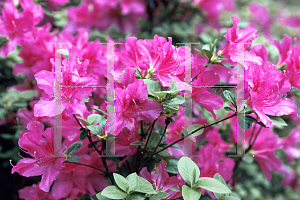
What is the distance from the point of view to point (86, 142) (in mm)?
919

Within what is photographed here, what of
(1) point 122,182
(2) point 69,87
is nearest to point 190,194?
(1) point 122,182

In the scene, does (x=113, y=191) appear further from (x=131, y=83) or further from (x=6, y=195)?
(x=6, y=195)

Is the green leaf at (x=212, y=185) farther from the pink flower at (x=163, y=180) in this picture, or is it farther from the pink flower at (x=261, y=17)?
the pink flower at (x=261, y=17)

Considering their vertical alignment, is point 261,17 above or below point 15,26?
above

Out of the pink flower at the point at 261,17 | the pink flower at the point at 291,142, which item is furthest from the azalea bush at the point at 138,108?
the pink flower at the point at 261,17

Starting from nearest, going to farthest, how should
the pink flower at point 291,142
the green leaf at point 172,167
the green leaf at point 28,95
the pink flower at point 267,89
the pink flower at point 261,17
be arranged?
the pink flower at point 267,89 < the green leaf at point 172,167 < the green leaf at point 28,95 < the pink flower at point 291,142 < the pink flower at point 261,17

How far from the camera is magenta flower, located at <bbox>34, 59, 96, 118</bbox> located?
0.71 metres

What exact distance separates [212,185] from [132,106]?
0.92 ft

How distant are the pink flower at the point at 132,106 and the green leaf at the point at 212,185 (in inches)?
7.9

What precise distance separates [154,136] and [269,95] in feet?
1.17

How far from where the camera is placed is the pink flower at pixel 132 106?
686 mm

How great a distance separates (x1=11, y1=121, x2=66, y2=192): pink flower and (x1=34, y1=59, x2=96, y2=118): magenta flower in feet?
0.38

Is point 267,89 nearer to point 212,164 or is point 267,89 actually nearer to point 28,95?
point 212,164

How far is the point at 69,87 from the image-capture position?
2.38 feet
